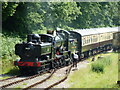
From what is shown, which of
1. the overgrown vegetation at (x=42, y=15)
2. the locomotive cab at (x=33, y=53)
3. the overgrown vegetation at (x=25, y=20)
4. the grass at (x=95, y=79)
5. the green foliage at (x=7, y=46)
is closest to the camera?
the grass at (x=95, y=79)

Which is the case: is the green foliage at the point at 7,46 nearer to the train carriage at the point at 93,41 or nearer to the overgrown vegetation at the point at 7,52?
the overgrown vegetation at the point at 7,52

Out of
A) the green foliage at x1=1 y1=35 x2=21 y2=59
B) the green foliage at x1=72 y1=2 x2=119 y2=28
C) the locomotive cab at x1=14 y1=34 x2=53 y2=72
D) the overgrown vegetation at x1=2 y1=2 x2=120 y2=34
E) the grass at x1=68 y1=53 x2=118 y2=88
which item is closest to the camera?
the grass at x1=68 y1=53 x2=118 y2=88

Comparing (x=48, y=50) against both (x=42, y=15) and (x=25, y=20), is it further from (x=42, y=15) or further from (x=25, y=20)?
(x=42, y=15)

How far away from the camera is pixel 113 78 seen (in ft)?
48.5

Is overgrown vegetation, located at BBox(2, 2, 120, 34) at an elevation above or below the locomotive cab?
above

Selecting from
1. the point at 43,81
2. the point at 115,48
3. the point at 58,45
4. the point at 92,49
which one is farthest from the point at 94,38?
the point at 43,81

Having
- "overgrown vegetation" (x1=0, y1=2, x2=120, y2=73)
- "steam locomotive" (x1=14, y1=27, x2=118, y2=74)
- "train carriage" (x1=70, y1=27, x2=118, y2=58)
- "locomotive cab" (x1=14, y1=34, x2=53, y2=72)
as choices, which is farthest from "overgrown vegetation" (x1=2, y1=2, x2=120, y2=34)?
"locomotive cab" (x1=14, y1=34, x2=53, y2=72)

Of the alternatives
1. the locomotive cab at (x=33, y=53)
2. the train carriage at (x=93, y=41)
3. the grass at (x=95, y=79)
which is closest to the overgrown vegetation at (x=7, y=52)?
the locomotive cab at (x=33, y=53)

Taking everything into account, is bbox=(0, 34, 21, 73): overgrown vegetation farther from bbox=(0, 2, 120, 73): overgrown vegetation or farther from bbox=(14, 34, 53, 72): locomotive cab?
bbox=(14, 34, 53, 72): locomotive cab

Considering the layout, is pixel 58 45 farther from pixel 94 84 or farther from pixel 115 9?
→ pixel 115 9

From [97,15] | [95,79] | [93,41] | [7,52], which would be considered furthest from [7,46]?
[97,15]

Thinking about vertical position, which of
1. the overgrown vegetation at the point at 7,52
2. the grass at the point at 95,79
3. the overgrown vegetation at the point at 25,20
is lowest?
the grass at the point at 95,79

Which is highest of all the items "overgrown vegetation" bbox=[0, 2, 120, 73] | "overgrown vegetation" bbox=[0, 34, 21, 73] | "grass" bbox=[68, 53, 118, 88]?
"overgrown vegetation" bbox=[0, 2, 120, 73]

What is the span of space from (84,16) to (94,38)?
Answer: 1697cm
